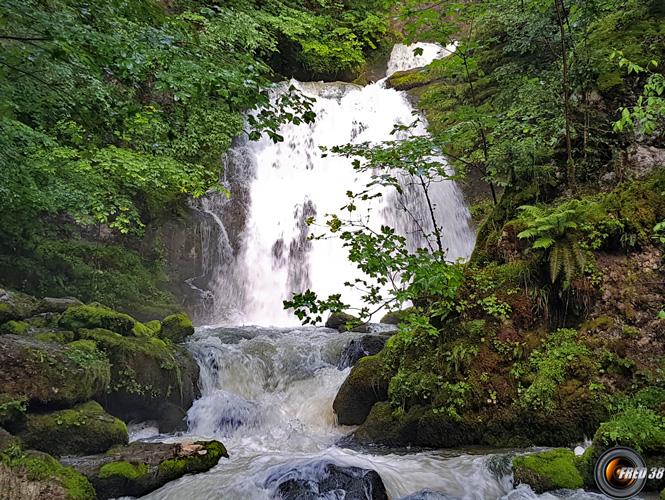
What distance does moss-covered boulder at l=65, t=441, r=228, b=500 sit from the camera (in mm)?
4895

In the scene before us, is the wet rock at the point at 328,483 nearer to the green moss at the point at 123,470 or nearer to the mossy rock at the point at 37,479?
the green moss at the point at 123,470

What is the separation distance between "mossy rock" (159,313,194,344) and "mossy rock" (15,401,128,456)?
3601 mm

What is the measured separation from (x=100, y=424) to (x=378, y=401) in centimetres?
377

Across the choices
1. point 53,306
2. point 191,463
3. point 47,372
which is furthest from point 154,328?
point 191,463

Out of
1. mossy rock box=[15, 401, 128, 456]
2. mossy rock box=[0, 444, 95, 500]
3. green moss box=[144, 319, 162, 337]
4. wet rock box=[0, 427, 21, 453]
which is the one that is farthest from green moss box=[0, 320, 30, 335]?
mossy rock box=[0, 444, 95, 500]

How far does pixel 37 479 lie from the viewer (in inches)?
174

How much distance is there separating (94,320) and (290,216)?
9.74 meters

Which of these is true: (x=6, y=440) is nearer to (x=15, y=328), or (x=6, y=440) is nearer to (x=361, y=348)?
(x=15, y=328)

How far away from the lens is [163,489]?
4.93 meters

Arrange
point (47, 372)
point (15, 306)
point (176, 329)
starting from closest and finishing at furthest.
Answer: point (47, 372) < point (15, 306) < point (176, 329)

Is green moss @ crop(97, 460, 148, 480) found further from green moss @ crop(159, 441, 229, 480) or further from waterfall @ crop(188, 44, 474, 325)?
waterfall @ crop(188, 44, 474, 325)

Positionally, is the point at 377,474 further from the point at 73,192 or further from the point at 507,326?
the point at 73,192

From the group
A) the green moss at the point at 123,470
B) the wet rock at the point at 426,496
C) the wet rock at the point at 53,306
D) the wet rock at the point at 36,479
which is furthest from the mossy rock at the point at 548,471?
the wet rock at the point at 53,306

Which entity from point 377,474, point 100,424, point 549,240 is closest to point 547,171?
point 549,240
